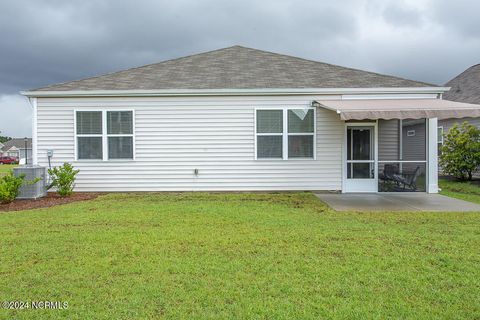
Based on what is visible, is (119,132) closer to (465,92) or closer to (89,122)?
(89,122)

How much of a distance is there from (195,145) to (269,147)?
2476mm

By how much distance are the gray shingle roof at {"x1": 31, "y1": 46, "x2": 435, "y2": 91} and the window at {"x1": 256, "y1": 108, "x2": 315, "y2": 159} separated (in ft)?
3.02

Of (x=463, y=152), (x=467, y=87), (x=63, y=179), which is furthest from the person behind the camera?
(x=467, y=87)

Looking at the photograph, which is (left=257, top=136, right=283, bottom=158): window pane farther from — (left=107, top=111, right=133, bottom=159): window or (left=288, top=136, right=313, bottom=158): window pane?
(left=107, top=111, right=133, bottom=159): window

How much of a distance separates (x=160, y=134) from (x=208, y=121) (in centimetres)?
167

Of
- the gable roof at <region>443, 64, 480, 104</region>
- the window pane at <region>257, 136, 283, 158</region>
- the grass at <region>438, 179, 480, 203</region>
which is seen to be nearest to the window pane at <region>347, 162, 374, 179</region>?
the window pane at <region>257, 136, 283, 158</region>

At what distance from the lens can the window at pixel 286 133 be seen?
481 inches

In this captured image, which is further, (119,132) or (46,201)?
(119,132)

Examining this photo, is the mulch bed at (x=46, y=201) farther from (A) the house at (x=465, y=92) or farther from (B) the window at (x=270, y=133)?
(A) the house at (x=465, y=92)

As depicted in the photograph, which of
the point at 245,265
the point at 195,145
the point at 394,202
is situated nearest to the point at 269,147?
the point at 195,145

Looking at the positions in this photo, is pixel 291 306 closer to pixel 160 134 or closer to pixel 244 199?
pixel 244 199

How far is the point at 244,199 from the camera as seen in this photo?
35.4 feet

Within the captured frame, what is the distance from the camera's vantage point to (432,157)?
11984 mm

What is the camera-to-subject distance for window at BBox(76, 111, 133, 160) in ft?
40.4
